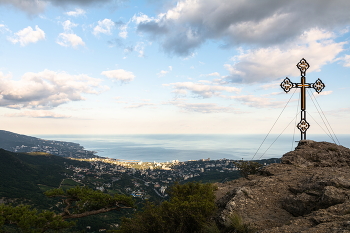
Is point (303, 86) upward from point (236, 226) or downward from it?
upward

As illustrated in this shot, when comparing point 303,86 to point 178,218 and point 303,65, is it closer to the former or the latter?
point 303,65

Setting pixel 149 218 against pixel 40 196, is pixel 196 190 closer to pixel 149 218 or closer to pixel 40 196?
pixel 149 218

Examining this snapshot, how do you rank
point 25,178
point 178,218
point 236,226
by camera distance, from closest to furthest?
point 236,226
point 178,218
point 25,178

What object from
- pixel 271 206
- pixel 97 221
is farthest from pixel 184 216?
pixel 97 221

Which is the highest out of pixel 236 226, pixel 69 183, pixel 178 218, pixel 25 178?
pixel 236 226

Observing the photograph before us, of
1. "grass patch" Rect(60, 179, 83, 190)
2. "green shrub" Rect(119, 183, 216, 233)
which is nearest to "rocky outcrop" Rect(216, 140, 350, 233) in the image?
"green shrub" Rect(119, 183, 216, 233)

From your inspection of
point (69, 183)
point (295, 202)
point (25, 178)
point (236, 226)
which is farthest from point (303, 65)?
point (25, 178)

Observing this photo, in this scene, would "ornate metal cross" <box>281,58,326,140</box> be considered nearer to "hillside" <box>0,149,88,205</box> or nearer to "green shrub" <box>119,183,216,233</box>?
"green shrub" <box>119,183,216,233</box>

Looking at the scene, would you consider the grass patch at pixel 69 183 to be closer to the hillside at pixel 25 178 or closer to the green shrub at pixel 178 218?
the hillside at pixel 25 178
